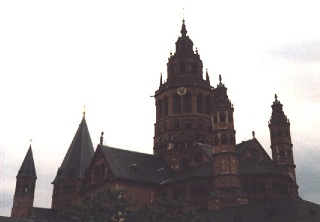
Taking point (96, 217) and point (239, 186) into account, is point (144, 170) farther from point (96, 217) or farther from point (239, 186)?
point (96, 217)

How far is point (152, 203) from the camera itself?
2773 inches

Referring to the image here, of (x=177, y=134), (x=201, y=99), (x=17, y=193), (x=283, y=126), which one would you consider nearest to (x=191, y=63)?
(x=201, y=99)

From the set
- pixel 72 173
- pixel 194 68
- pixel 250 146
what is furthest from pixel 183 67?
pixel 72 173

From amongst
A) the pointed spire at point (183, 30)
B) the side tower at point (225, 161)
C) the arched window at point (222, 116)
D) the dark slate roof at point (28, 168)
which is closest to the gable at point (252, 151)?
the side tower at point (225, 161)

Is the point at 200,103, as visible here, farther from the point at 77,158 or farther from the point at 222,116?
the point at 77,158

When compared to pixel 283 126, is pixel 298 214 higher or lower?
lower

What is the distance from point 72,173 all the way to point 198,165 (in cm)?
3856

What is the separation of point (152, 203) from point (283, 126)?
25929 millimetres

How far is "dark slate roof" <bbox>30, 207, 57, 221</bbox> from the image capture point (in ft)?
316

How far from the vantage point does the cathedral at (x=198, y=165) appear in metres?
62.0

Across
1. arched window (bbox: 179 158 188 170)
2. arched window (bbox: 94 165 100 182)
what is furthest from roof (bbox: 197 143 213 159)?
arched window (bbox: 94 165 100 182)

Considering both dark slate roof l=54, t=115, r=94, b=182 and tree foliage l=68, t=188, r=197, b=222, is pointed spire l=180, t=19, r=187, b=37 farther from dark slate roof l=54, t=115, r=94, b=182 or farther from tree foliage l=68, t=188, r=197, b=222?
tree foliage l=68, t=188, r=197, b=222

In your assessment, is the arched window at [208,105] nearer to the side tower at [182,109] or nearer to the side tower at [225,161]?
the side tower at [182,109]

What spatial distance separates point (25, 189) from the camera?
110188 millimetres
